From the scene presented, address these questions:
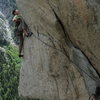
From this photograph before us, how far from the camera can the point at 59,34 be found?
543 inches

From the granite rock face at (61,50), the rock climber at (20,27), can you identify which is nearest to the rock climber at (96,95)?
the granite rock face at (61,50)

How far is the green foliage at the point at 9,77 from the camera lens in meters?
132

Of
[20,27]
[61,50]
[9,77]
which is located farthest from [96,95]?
[9,77]

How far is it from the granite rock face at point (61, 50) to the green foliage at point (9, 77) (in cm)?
10935

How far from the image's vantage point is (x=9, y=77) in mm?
147500

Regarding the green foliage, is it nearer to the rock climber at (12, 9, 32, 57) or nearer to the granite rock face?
the rock climber at (12, 9, 32, 57)

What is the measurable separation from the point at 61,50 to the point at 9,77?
13457 cm

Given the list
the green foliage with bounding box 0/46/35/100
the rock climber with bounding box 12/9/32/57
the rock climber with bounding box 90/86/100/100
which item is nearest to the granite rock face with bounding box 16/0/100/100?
the rock climber with bounding box 90/86/100/100

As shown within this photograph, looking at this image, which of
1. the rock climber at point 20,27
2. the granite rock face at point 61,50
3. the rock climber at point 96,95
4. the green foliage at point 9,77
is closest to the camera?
the granite rock face at point 61,50

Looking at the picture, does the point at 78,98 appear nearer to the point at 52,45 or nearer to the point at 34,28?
the point at 52,45

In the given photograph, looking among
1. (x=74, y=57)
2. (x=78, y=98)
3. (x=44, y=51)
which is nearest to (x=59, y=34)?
(x=74, y=57)

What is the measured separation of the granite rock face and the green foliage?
109349mm

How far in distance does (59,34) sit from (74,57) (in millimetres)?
1259

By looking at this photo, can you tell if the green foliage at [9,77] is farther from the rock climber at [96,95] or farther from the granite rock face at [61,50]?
the rock climber at [96,95]
